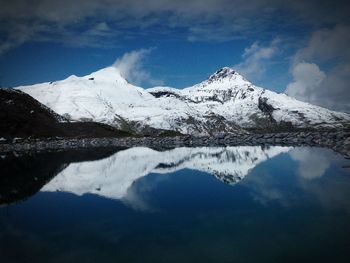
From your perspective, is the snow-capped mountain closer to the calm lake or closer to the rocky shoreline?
the calm lake

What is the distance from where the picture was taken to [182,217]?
1268 inches

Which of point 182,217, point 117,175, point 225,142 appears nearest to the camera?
point 182,217

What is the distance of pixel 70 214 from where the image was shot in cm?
3559

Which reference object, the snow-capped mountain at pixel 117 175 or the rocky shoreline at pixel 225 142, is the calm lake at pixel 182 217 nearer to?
the snow-capped mountain at pixel 117 175

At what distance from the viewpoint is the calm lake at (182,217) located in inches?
914

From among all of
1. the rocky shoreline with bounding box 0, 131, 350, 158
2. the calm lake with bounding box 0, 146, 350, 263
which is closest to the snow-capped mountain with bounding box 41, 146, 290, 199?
the calm lake with bounding box 0, 146, 350, 263

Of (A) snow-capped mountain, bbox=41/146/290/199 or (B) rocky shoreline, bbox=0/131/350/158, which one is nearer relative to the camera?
(A) snow-capped mountain, bbox=41/146/290/199

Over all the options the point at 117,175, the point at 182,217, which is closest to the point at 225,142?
the point at 117,175

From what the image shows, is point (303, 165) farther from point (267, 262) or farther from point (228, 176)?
point (267, 262)

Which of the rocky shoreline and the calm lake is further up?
the rocky shoreline

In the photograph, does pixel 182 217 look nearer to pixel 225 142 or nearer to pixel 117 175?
pixel 117 175

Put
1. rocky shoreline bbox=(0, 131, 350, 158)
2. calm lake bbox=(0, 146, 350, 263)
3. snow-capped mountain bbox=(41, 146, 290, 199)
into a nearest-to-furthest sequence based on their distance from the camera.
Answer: calm lake bbox=(0, 146, 350, 263) < snow-capped mountain bbox=(41, 146, 290, 199) < rocky shoreline bbox=(0, 131, 350, 158)

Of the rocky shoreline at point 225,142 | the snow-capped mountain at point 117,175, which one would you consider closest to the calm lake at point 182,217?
the snow-capped mountain at point 117,175

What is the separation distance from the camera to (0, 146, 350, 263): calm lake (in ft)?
76.2
